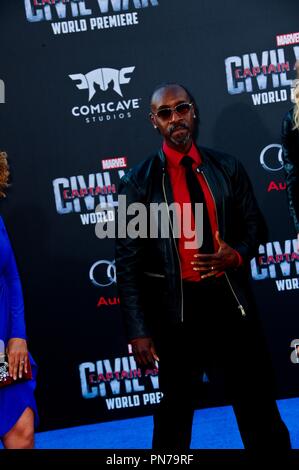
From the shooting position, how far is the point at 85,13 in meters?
5.01

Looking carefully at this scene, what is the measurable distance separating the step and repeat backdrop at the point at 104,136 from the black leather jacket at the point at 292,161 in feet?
4.74

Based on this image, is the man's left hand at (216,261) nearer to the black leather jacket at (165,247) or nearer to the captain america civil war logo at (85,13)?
the black leather jacket at (165,247)

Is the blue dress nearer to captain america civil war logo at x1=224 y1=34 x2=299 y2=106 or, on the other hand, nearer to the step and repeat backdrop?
the step and repeat backdrop

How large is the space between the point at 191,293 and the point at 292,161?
0.83 metres

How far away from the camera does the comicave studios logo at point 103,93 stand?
504 cm

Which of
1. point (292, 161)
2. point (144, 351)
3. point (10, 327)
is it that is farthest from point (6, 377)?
point (292, 161)

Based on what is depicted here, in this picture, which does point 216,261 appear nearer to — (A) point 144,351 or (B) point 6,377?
(A) point 144,351

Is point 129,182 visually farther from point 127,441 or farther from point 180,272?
point 127,441

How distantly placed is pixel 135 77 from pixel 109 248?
1136mm

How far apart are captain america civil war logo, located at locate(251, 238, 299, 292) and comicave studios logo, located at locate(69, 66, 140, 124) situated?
1.30 m

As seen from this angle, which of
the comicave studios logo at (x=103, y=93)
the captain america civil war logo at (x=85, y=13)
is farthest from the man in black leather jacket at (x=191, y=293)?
the captain america civil war logo at (x=85, y=13)

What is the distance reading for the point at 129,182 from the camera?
11.2 feet

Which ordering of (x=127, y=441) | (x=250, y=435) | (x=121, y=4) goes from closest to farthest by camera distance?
1. (x=250, y=435)
2. (x=127, y=441)
3. (x=121, y=4)

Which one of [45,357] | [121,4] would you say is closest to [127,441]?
[45,357]
